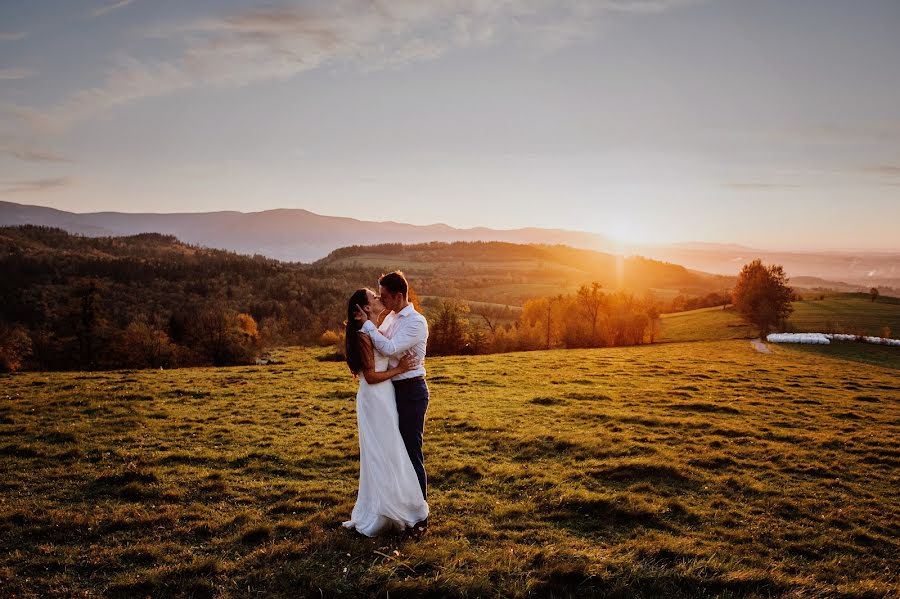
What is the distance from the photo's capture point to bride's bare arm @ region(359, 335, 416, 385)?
292 inches

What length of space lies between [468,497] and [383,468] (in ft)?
10.2

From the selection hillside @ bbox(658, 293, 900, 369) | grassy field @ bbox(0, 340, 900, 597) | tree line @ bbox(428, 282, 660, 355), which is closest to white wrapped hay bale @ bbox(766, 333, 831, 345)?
hillside @ bbox(658, 293, 900, 369)

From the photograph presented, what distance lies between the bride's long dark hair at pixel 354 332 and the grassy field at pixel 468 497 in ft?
9.09

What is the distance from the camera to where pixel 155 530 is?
7.96m

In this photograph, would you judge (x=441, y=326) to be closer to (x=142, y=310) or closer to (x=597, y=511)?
(x=597, y=511)

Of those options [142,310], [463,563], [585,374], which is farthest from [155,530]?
[142,310]

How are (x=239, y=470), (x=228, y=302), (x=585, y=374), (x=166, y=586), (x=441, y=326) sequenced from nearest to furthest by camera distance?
(x=166, y=586) → (x=239, y=470) → (x=585, y=374) → (x=441, y=326) → (x=228, y=302)

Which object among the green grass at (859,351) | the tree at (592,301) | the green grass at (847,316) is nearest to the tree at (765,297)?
the green grass at (847,316)

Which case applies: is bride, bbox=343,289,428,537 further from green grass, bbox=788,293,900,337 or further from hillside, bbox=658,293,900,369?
green grass, bbox=788,293,900,337

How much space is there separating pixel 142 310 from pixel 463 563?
111 meters

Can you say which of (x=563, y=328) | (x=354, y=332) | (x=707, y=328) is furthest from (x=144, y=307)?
(x=354, y=332)

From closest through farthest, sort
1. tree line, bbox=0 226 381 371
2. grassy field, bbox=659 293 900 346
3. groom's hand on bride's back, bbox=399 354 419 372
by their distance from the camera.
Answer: groom's hand on bride's back, bbox=399 354 419 372, tree line, bbox=0 226 381 371, grassy field, bbox=659 293 900 346

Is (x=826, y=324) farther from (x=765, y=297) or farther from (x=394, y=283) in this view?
(x=394, y=283)

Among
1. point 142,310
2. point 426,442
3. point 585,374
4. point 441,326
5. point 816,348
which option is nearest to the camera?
point 426,442
